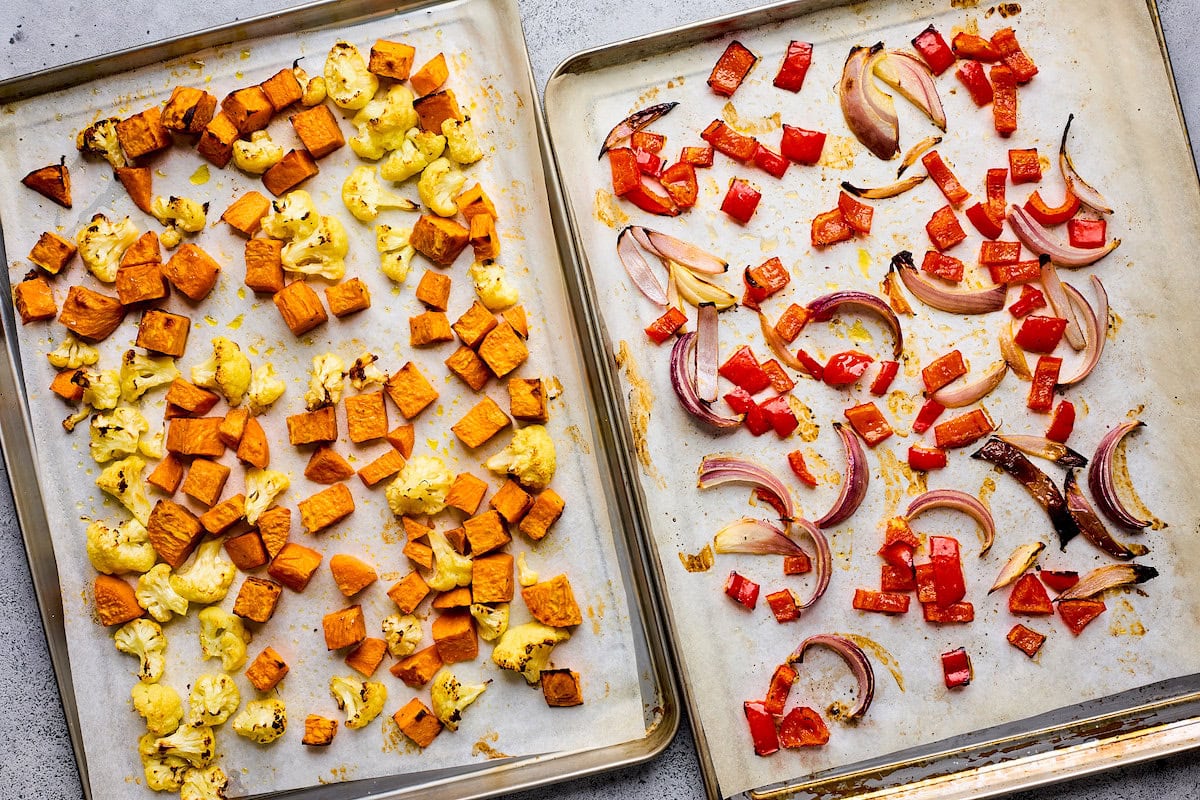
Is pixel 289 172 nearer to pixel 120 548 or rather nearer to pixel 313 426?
pixel 313 426

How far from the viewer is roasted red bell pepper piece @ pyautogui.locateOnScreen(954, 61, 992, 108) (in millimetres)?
2619

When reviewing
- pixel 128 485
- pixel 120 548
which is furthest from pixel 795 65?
pixel 120 548

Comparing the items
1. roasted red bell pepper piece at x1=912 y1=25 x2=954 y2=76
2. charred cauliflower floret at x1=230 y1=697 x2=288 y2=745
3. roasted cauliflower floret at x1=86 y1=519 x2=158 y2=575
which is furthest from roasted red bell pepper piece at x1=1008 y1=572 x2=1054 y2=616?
roasted cauliflower floret at x1=86 y1=519 x2=158 y2=575

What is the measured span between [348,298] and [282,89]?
2.10ft

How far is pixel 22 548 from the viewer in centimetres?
265

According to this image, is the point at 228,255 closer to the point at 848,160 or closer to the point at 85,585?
the point at 85,585

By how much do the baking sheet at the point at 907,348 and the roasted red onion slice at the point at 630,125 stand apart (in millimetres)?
32

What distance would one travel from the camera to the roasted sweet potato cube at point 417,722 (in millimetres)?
2512

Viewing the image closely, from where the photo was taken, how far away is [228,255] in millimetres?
2637

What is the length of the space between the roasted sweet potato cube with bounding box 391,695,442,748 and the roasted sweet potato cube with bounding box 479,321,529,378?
950 millimetres

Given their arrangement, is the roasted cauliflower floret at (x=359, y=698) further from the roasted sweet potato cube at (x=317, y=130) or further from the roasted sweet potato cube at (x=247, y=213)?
the roasted sweet potato cube at (x=317, y=130)

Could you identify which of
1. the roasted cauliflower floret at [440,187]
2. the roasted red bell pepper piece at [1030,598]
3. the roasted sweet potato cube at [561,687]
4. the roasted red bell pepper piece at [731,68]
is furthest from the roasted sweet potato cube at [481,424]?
the roasted red bell pepper piece at [1030,598]

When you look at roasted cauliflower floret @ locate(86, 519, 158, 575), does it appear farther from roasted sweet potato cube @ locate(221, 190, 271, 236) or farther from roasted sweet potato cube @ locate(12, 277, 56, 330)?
roasted sweet potato cube @ locate(221, 190, 271, 236)

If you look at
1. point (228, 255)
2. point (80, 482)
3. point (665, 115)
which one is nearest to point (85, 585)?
point (80, 482)
